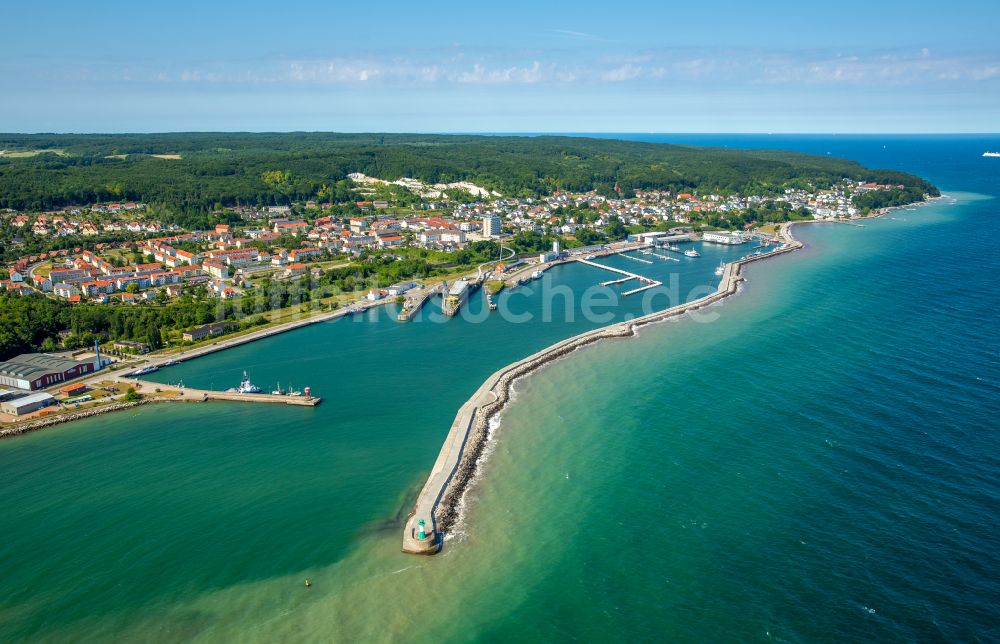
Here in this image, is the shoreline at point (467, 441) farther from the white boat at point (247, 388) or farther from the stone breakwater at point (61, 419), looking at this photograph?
the stone breakwater at point (61, 419)

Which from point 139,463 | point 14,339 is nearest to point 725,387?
point 139,463

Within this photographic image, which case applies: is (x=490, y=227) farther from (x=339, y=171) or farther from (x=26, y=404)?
(x=26, y=404)

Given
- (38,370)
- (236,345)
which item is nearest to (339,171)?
(236,345)

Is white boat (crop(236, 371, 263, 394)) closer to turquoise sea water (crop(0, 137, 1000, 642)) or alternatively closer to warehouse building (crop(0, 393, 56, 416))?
turquoise sea water (crop(0, 137, 1000, 642))

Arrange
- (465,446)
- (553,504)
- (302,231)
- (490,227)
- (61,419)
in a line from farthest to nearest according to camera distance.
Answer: (490,227) < (302,231) < (61,419) < (465,446) < (553,504)

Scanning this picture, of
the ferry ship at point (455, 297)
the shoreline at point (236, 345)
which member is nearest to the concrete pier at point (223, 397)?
the shoreline at point (236, 345)

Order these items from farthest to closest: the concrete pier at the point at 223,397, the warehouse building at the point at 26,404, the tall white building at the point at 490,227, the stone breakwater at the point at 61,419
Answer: the tall white building at the point at 490,227 < the concrete pier at the point at 223,397 < the warehouse building at the point at 26,404 < the stone breakwater at the point at 61,419

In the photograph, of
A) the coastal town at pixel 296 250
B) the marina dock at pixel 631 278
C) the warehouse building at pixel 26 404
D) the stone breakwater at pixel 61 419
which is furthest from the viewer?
the marina dock at pixel 631 278

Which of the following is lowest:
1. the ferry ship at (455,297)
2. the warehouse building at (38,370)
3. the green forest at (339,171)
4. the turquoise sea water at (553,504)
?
the turquoise sea water at (553,504)
